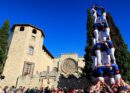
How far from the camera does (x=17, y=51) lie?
37.9m

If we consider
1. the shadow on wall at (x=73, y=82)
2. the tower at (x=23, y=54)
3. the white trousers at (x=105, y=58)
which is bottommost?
the shadow on wall at (x=73, y=82)

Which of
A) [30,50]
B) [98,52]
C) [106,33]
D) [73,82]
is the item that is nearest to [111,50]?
[98,52]

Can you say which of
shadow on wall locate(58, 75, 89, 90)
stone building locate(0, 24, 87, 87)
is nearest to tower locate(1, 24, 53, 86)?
stone building locate(0, 24, 87, 87)

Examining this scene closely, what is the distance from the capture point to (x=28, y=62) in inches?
1485

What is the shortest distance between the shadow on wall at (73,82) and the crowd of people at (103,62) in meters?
21.0

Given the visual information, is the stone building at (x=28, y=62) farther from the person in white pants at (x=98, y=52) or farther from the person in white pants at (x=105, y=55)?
the person in white pants at (x=98, y=52)

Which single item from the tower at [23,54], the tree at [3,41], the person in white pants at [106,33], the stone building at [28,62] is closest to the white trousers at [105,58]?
the person in white pants at [106,33]

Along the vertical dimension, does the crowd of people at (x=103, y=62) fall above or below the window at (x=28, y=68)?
below

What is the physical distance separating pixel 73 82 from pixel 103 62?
2257 centimetres

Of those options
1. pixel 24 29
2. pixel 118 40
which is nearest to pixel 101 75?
pixel 118 40

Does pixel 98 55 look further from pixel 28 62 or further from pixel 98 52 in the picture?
pixel 28 62

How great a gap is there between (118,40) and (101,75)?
2002 cm

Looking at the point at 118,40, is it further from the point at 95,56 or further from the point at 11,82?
the point at 11,82

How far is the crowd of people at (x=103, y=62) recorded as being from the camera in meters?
8.45
